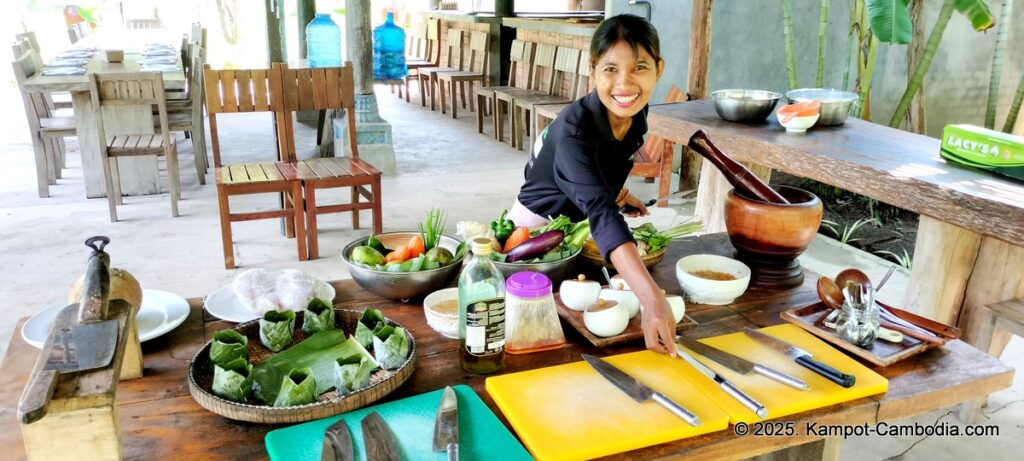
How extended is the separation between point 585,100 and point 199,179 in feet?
16.3

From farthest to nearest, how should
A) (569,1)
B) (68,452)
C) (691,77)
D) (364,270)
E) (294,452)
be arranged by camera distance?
(569,1) < (691,77) < (364,270) < (294,452) < (68,452)

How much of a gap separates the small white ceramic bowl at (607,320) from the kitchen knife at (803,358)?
0.96ft

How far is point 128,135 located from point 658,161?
13.3 feet

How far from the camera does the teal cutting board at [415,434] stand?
47.6 inches

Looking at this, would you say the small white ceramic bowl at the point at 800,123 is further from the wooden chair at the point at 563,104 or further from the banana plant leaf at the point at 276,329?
the wooden chair at the point at 563,104

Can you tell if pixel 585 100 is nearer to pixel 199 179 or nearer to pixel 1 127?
pixel 199 179

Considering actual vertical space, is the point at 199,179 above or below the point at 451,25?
below

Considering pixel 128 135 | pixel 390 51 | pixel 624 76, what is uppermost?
pixel 624 76

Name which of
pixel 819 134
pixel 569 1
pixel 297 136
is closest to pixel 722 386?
pixel 819 134

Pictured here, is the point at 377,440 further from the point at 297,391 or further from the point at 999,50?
the point at 999,50

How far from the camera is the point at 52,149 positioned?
19.4ft

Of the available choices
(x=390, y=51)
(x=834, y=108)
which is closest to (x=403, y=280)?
(x=834, y=108)

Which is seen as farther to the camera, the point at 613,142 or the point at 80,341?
the point at 613,142

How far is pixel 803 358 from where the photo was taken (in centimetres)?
153
